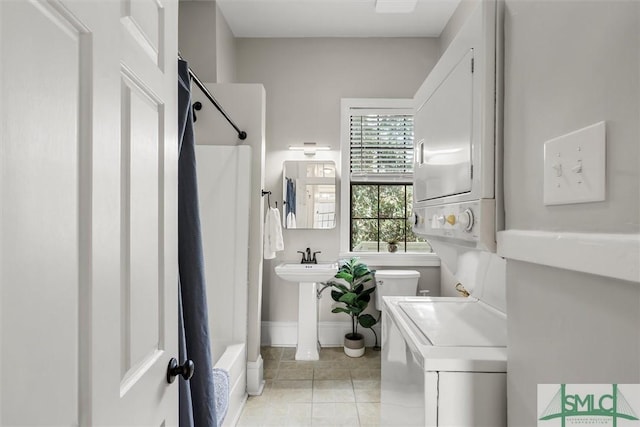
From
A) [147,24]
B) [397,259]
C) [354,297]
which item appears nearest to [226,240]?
[354,297]

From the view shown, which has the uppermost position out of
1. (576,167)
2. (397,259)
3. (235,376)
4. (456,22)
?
(456,22)

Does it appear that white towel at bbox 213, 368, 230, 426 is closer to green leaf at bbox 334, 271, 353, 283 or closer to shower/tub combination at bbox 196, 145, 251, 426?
shower/tub combination at bbox 196, 145, 251, 426

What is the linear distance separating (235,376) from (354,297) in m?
1.29

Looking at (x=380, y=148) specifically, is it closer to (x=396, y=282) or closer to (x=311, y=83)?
(x=311, y=83)

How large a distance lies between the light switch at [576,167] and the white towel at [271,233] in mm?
2507

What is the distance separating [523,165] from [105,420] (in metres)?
0.97

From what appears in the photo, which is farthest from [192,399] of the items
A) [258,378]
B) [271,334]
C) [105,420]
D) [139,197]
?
[271,334]

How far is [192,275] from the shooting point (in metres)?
1.12

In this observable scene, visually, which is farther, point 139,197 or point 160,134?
point 160,134

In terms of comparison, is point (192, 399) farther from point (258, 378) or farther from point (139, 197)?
point (258, 378)

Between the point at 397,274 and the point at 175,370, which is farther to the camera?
the point at 397,274

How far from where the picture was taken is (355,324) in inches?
133

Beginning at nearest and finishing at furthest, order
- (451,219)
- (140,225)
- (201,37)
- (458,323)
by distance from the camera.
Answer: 1. (140,225)
2. (451,219)
3. (458,323)
4. (201,37)

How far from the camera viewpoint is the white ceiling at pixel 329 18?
2.88 meters
